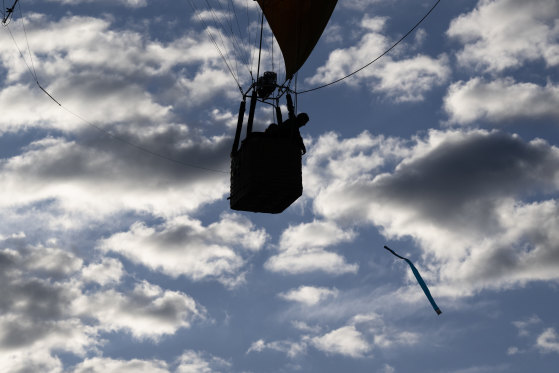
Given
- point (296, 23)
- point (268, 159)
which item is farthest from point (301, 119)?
point (296, 23)

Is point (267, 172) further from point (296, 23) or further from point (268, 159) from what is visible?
point (296, 23)

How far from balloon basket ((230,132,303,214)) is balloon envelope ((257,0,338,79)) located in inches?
178

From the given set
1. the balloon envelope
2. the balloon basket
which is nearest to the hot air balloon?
the balloon basket

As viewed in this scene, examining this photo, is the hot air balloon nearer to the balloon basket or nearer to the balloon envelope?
the balloon basket

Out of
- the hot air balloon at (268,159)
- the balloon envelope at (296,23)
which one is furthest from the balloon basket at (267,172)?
the balloon envelope at (296,23)

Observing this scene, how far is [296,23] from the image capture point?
2436 cm

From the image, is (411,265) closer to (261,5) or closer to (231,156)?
(231,156)

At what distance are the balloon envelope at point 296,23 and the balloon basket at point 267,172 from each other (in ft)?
14.8

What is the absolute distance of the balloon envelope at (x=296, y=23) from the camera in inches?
953

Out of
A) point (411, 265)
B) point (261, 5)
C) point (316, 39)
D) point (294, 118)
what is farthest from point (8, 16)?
point (411, 265)

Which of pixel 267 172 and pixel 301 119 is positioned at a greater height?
pixel 301 119

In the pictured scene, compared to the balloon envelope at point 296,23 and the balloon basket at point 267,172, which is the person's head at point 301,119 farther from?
the balloon envelope at point 296,23

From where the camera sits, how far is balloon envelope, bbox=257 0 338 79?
24219 millimetres

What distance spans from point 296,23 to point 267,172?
270 inches
